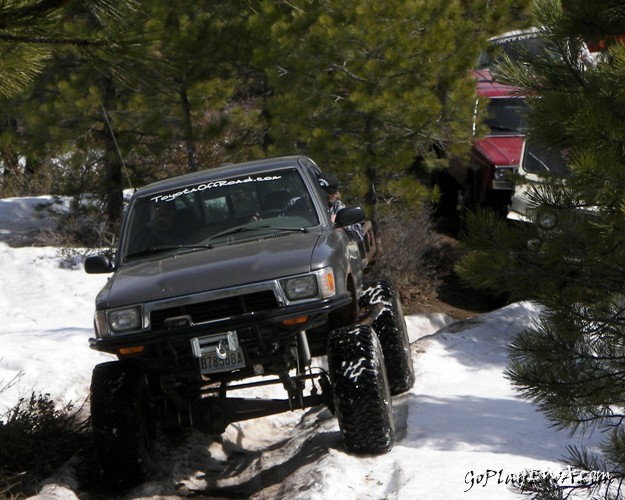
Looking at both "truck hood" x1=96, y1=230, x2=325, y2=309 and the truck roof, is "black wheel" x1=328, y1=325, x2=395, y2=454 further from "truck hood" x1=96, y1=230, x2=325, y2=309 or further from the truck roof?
the truck roof

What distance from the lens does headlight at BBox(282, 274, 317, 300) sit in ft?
20.3

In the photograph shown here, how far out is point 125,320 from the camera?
624cm

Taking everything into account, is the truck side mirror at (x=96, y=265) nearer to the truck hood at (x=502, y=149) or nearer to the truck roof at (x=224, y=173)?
the truck roof at (x=224, y=173)

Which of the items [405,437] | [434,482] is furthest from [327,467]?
[405,437]

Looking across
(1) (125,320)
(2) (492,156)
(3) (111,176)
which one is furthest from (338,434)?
(3) (111,176)

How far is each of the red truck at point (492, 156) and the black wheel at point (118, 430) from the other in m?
6.31

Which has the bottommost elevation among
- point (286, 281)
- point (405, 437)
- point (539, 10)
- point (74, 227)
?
point (74, 227)

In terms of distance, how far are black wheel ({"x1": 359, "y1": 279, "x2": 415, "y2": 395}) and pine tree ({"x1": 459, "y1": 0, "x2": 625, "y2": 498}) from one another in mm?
3166

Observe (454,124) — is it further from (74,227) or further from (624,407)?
(624,407)

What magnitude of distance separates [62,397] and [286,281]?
291 cm

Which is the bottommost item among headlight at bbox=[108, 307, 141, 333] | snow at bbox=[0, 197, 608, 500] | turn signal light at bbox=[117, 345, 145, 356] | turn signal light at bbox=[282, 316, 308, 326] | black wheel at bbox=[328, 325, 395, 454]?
snow at bbox=[0, 197, 608, 500]

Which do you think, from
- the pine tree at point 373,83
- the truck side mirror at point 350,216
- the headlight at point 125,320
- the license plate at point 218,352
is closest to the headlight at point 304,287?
the license plate at point 218,352

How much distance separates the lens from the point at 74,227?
15008 millimetres

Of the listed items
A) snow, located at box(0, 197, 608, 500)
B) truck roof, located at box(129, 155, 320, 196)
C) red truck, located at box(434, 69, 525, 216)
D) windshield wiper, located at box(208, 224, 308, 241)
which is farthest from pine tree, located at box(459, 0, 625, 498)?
red truck, located at box(434, 69, 525, 216)
